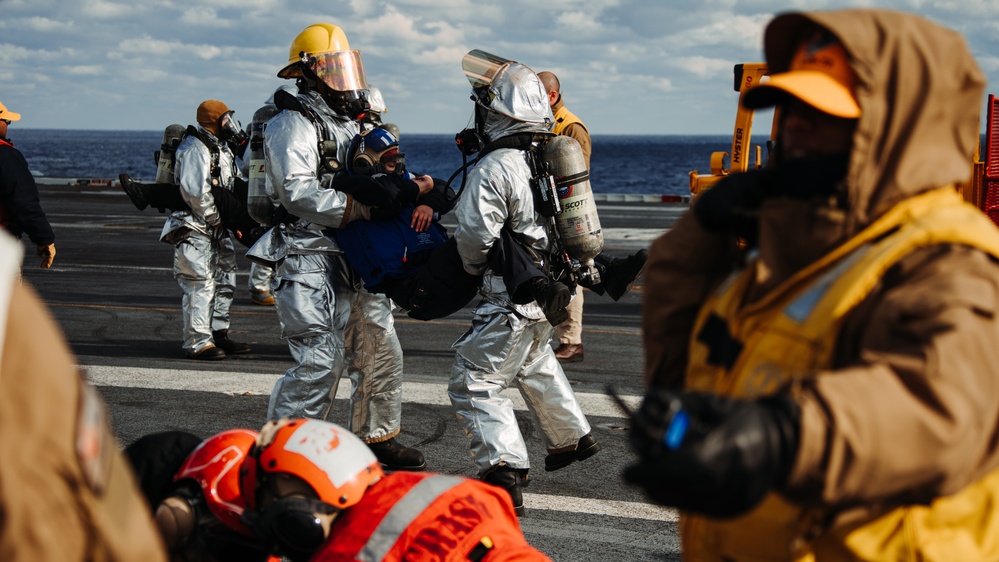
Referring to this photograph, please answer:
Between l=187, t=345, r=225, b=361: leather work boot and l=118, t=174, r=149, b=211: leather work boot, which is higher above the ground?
l=118, t=174, r=149, b=211: leather work boot

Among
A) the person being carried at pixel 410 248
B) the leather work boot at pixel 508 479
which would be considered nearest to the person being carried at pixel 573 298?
the person being carried at pixel 410 248

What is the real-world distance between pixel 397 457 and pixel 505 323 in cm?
114

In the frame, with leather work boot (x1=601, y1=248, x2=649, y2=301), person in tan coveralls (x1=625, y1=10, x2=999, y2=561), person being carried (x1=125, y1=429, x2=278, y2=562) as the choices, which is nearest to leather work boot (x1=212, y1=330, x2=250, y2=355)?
leather work boot (x1=601, y1=248, x2=649, y2=301)

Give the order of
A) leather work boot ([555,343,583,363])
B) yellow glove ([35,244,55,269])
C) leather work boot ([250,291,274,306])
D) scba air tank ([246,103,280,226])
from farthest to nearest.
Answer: leather work boot ([250,291,274,306]) → leather work boot ([555,343,583,363]) → yellow glove ([35,244,55,269]) → scba air tank ([246,103,280,226])

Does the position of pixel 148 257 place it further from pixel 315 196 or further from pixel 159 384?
pixel 315 196

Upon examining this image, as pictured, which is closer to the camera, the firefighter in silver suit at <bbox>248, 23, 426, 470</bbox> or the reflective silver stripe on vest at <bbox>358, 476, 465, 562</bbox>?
the reflective silver stripe on vest at <bbox>358, 476, 465, 562</bbox>

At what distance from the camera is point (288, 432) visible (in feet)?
9.55

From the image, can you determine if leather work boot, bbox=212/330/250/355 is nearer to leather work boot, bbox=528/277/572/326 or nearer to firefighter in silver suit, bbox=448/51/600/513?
firefighter in silver suit, bbox=448/51/600/513

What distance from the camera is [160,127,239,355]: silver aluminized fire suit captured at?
864cm

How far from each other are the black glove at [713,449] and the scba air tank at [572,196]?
12.1ft

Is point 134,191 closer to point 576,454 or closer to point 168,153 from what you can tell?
point 168,153

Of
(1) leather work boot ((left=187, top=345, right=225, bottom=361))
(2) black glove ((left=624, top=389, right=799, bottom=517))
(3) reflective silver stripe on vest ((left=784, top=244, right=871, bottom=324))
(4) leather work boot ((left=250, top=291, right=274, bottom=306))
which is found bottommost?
(4) leather work boot ((left=250, top=291, right=274, bottom=306))

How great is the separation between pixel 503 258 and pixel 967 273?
3.45m

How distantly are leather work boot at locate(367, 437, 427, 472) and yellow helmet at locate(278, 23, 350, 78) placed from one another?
2.08 m
